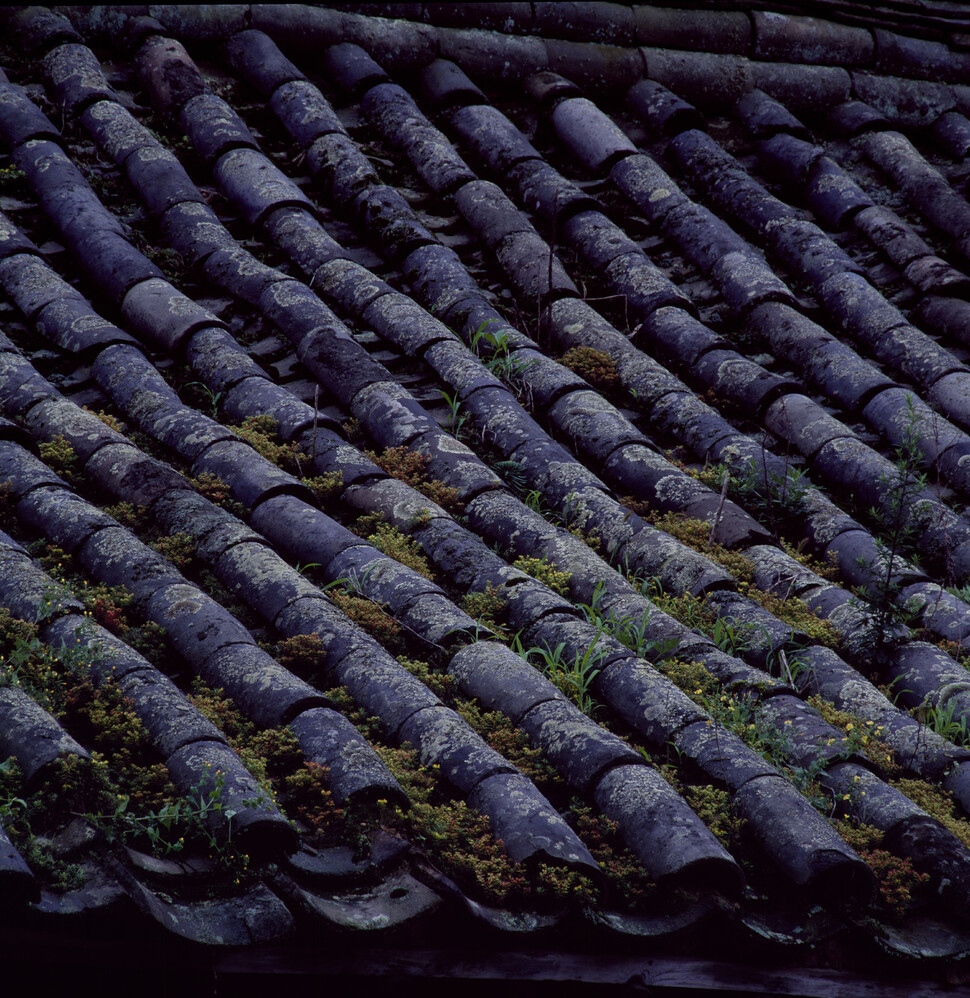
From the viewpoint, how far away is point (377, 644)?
129 inches

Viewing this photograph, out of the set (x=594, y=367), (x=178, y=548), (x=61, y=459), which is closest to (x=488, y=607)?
(x=178, y=548)

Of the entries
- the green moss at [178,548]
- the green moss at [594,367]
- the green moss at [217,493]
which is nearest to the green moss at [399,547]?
the green moss at [217,493]

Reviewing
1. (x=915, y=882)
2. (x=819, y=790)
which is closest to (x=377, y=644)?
(x=819, y=790)

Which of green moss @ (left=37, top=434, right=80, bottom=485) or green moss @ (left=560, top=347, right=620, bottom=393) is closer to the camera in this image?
green moss @ (left=37, top=434, right=80, bottom=485)

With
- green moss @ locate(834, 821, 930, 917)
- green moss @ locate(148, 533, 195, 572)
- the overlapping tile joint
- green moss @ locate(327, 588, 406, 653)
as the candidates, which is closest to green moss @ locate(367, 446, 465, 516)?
the overlapping tile joint

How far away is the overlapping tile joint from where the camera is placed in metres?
2.70

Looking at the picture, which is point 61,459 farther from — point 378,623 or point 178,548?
point 378,623

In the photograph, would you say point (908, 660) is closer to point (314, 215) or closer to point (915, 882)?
point (915, 882)

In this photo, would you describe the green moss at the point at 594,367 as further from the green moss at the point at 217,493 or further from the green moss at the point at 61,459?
the green moss at the point at 61,459

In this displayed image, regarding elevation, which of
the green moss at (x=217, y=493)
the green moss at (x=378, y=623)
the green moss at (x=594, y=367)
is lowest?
the green moss at (x=378, y=623)

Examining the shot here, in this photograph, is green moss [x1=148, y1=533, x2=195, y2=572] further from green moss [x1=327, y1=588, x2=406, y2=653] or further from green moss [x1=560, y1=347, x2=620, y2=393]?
green moss [x1=560, y1=347, x2=620, y2=393]

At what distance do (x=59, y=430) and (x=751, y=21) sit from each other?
17.9 ft

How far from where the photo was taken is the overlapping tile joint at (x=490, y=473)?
270 cm

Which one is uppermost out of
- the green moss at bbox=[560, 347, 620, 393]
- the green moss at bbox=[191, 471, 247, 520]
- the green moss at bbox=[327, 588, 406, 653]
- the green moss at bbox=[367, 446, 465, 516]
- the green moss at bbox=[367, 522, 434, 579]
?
the green moss at bbox=[560, 347, 620, 393]
